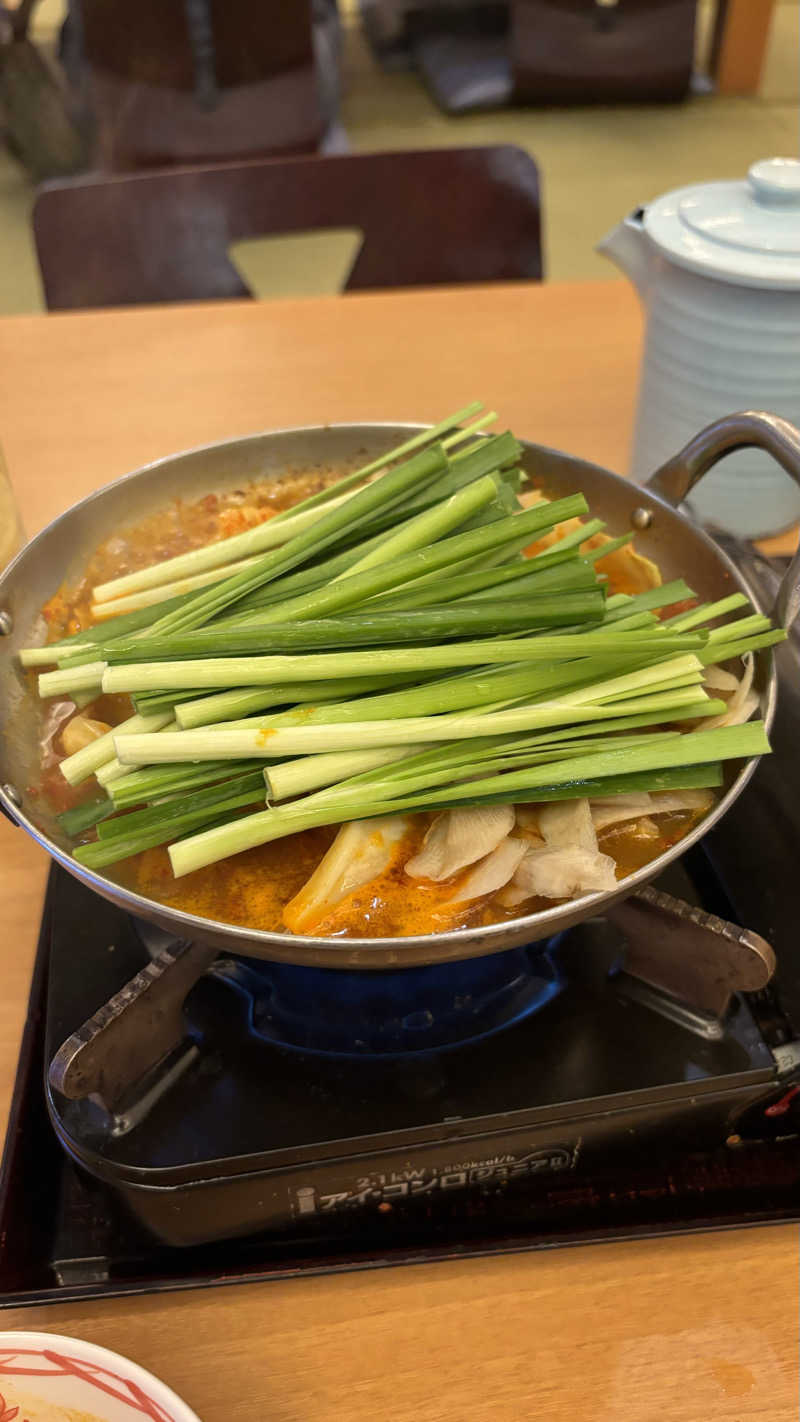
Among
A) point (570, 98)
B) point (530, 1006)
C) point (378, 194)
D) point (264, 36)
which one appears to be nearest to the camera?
point (530, 1006)

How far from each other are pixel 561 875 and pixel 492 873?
0.07 meters

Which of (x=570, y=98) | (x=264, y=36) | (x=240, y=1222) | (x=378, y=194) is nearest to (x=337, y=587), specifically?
(x=240, y=1222)

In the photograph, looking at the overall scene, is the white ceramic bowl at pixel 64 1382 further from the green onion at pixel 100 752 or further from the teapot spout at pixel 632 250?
the teapot spout at pixel 632 250

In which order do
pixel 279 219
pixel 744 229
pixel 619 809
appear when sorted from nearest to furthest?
1. pixel 619 809
2. pixel 744 229
3. pixel 279 219

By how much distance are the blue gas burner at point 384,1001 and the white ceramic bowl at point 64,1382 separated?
288 millimetres

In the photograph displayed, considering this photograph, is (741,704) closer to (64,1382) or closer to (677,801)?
(677,801)

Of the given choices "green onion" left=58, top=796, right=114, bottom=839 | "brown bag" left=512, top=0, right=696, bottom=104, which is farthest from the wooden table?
"brown bag" left=512, top=0, right=696, bottom=104

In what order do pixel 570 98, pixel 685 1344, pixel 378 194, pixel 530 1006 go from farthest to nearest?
pixel 570 98 → pixel 378 194 → pixel 530 1006 → pixel 685 1344

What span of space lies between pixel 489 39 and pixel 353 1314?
689 cm

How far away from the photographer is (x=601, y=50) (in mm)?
5688

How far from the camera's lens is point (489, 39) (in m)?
6.14

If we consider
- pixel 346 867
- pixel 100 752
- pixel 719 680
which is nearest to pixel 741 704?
pixel 719 680

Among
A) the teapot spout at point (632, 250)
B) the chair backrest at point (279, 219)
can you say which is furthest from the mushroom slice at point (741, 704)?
the chair backrest at point (279, 219)

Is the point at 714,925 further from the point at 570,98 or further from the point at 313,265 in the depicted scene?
the point at 570,98
